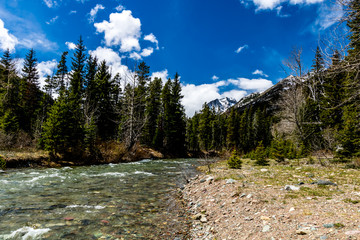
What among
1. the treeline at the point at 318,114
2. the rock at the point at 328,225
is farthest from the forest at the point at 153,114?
the rock at the point at 328,225

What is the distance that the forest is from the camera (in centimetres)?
1374

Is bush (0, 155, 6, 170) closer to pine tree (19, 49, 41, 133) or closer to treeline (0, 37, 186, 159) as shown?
treeline (0, 37, 186, 159)

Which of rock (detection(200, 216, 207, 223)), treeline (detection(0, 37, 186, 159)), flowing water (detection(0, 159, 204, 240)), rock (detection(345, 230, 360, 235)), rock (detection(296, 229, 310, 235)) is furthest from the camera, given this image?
treeline (detection(0, 37, 186, 159))

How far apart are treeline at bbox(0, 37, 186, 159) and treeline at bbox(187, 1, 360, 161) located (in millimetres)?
15604

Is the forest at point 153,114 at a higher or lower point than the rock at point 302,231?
higher

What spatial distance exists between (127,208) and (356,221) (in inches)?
244

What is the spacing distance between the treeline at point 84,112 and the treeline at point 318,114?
15604 mm

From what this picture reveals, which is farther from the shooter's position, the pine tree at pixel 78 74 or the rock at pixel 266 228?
the pine tree at pixel 78 74

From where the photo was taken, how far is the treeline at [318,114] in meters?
6.43

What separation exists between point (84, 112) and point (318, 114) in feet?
115

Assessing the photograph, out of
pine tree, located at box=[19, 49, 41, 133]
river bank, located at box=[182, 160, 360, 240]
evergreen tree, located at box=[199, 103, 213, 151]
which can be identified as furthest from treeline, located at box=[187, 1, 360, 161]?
pine tree, located at box=[19, 49, 41, 133]

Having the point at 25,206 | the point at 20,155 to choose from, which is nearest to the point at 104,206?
the point at 25,206

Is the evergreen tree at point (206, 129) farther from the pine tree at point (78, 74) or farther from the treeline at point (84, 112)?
the pine tree at point (78, 74)

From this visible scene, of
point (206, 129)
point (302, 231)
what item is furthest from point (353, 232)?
point (206, 129)
